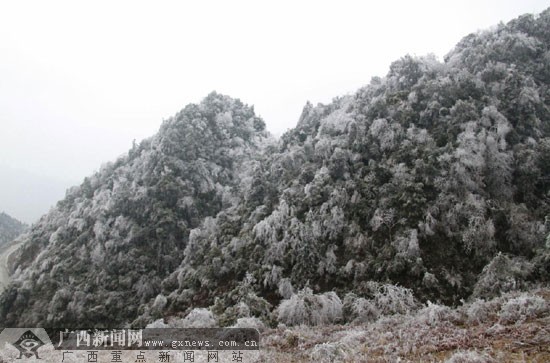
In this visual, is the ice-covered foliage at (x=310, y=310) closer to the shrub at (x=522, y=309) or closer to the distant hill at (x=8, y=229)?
the shrub at (x=522, y=309)

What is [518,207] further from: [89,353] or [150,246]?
[150,246]

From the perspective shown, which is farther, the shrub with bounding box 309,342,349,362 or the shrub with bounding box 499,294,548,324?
the shrub with bounding box 499,294,548,324

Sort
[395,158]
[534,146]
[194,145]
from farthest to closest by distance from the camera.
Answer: [194,145] < [395,158] < [534,146]

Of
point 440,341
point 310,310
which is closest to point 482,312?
point 440,341

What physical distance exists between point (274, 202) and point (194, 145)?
21.8 m

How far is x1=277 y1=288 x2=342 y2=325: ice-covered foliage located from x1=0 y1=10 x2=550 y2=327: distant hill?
10 cm

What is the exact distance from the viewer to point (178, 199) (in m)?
51.2

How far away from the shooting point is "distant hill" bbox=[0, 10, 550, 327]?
96.9ft

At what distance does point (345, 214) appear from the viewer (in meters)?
35.5

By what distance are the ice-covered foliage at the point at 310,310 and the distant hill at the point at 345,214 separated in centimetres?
10

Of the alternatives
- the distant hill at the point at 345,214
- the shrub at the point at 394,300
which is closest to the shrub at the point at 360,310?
the distant hill at the point at 345,214

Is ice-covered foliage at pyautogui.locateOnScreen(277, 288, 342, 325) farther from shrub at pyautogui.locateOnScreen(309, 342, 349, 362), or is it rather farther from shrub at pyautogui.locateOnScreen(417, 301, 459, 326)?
shrub at pyautogui.locateOnScreen(309, 342, 349, 362)

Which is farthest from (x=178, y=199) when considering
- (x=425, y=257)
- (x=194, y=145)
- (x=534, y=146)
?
(x=534, y=146)

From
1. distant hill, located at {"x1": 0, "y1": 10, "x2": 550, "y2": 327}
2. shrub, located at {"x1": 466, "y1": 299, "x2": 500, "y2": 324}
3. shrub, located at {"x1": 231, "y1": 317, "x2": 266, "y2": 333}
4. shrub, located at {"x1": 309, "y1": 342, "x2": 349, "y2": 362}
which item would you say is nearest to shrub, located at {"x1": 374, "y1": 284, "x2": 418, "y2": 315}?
distant hill, located at {"x1": 0, "y1": 10, "x2": 550, "y2": 327}
